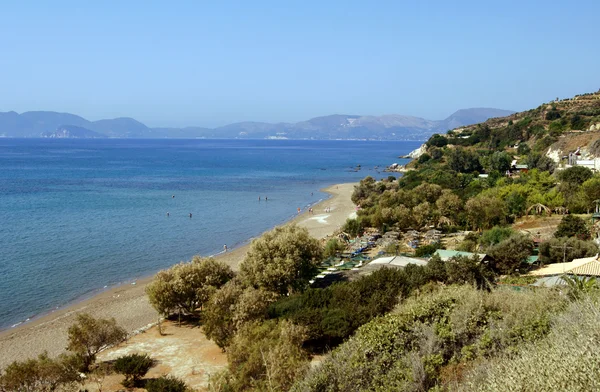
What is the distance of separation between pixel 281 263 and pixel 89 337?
6941 millimetres

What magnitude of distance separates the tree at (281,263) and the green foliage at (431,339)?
7213 millimetres

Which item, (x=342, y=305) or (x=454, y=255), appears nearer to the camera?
(x=342, y=305)

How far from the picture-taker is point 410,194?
36719mm

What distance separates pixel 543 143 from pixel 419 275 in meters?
49.6

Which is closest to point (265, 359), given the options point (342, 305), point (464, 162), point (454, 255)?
point (342, 305)

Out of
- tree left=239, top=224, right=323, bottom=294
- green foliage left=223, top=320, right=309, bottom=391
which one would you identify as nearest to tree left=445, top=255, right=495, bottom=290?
tree left=239, top=224, right=323, bottom=294

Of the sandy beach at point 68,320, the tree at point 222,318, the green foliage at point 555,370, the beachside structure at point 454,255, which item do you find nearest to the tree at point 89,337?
the tree at point 222,318

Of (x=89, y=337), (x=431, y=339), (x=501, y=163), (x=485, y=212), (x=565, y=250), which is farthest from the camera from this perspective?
(x=501, y=163)

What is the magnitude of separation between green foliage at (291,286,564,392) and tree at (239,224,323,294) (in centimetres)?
721

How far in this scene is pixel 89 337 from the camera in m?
14.3

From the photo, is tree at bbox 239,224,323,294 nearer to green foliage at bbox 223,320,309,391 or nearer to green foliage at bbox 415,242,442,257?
green foliage at bbox 223,320,309,391

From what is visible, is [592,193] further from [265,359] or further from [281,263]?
[265,359]

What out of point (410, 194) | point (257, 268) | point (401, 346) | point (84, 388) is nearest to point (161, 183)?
point (410, 194)

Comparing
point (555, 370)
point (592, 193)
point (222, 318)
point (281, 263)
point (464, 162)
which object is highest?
point (555, 370)
